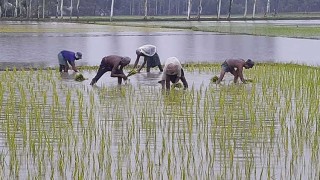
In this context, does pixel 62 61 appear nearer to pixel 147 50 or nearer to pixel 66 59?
pixel 66 59

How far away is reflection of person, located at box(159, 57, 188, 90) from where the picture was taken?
1313 centimetres

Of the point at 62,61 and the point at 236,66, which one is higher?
the point at 236,66

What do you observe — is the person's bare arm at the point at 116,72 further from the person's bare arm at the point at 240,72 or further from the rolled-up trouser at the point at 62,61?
the rolled-up trouser at the point at 62,61

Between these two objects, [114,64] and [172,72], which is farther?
[114,64]

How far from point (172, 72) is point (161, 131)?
158 inches

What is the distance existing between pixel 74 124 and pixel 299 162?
11.6ft

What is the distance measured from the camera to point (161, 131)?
930cm

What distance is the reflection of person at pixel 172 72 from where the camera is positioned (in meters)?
13.1

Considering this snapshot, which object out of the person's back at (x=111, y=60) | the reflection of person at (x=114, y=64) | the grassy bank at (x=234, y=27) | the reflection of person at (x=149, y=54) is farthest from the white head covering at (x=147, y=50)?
the grassy bank at (x=234, y=27)

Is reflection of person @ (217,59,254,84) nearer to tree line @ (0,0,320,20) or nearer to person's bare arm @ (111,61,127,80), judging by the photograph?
person's bare arm @ (111,61,127,80)

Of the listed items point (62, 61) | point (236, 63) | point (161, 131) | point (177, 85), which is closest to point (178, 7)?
point (62, 61)

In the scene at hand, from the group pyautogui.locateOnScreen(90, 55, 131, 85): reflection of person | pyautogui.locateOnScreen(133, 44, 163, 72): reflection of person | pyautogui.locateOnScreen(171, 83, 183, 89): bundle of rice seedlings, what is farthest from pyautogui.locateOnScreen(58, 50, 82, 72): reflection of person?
pyautogui.locateOnScreen(171, 83, 183, 89): bundle of rice seedlings

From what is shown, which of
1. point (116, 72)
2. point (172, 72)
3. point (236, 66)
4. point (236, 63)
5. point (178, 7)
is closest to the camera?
point (172, 72)

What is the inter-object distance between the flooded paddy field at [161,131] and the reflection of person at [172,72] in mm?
338
